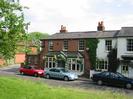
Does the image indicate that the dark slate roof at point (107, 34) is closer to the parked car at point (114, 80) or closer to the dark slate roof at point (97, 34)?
the dark slate roof at point (97, 34)

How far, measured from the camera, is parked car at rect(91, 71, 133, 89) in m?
35.7

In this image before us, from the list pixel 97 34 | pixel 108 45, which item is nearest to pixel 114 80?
pixel 108 45

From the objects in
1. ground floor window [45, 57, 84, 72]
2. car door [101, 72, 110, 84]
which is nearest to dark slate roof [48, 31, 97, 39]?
ground floor window [45, 57, 84, 72]

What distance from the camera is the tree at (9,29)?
20281mm

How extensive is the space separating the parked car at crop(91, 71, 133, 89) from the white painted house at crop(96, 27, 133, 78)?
6.70 m

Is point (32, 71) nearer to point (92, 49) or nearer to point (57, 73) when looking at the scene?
point (57, 73)

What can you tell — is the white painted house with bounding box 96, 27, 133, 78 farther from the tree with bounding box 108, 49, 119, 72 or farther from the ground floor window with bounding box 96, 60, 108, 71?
the tree with bounding box 108, 49, 119, 72

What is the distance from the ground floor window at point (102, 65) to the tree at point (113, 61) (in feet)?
2.77

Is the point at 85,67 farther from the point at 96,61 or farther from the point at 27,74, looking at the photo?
the point at 27,74

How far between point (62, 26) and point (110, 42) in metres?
12.9

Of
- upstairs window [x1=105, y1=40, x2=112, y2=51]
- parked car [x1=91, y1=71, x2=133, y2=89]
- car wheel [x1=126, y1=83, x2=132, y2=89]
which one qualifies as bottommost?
car wheel [x1=126, y1=83, x2=132, y2=89]

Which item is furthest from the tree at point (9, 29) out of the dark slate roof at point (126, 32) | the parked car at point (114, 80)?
the dark slate roof at point (126, 32)

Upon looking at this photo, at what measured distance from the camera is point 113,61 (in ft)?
148

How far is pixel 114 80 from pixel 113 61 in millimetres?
8696
